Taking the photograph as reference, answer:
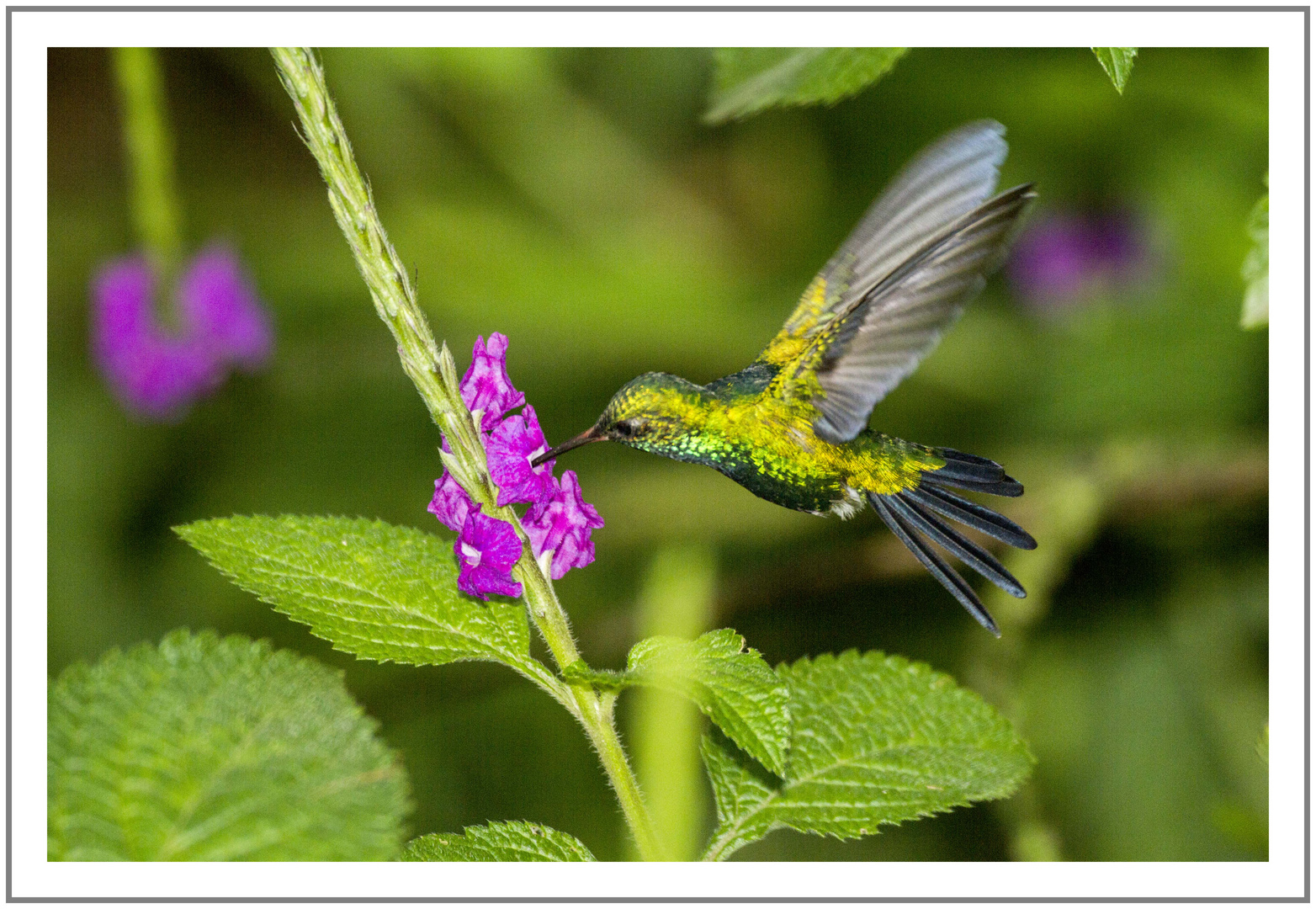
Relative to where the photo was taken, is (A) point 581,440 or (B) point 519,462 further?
(A) point 581,440

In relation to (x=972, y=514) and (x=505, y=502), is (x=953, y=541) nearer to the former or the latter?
(x=972, y=514)

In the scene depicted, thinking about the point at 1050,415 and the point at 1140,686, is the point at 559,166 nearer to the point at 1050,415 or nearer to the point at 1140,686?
the point at 1050,415

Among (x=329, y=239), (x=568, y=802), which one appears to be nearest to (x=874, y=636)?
(x=568, y=802)

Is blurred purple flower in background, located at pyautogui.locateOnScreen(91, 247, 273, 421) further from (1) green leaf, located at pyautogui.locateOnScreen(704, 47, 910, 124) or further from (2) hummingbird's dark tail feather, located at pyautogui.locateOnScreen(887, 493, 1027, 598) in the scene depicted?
(2) hummingbird's dark tail feather, located at pyautogui.locateOnScreen(887, 493, 1027, 598)

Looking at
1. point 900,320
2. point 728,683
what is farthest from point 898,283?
point 728,683

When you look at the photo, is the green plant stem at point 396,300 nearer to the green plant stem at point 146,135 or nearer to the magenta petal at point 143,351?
the green plant stem at point 146,135

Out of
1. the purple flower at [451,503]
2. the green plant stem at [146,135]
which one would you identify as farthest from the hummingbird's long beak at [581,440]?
the green plant stem at [146,135]
